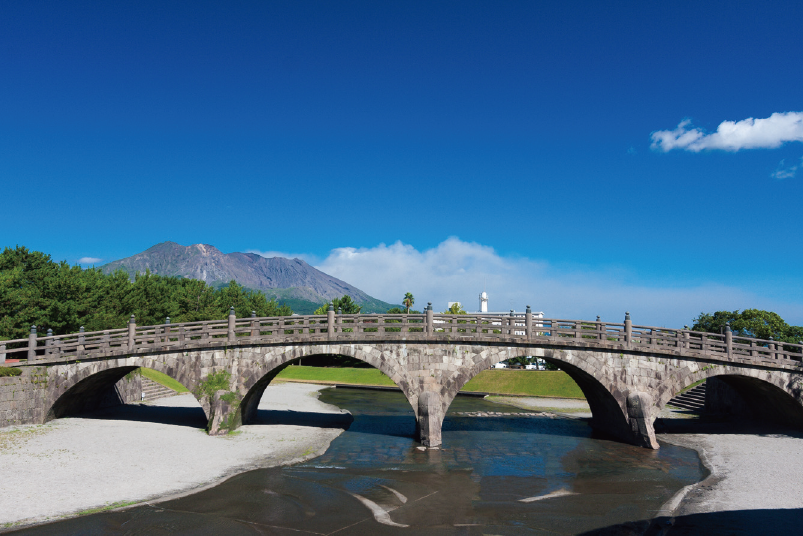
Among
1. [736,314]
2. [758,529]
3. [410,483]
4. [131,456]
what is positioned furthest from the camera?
[736,314]

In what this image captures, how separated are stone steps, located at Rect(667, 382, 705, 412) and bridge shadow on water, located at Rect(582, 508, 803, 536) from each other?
27.0 meters

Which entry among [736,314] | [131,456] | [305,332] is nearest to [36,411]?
[131,456]

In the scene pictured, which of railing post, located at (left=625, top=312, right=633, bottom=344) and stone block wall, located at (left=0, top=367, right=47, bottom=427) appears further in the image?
railing post, located at (left=625, top=312, right=633, bottom=344)

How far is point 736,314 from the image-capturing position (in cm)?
6575

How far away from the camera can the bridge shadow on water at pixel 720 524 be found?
1566cm

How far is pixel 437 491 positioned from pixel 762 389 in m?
25.2

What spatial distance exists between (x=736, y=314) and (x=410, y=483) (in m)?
63.7

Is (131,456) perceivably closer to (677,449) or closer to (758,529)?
(758,529)

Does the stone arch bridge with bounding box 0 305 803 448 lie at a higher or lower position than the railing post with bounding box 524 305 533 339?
lower

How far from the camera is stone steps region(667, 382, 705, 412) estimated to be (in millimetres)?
41844

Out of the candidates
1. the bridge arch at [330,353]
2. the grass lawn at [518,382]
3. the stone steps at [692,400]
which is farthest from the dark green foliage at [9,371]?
the stone steps at [692,400]

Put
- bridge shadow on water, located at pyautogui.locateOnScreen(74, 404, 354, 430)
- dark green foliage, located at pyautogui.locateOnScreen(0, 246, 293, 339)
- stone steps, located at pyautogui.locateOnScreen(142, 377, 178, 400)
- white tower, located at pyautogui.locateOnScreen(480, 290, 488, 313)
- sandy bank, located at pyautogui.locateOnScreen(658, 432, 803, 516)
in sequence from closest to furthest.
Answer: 1. sandy bank, located at pyautogui.locateOnScreen(658, 432, 803, 516)
2. bridge shadow on water, located at pyautogui.locateOnScreen(74, 404, 354, 430)
3. dark green foliage, located at pyautogui.locateOnScreen(0, 246, 293, 339)
4. stone steps, located at pyautogui.locateOnScreen(142, 377, 178, 400)
5. white tower, located at pyautogui.locateOnScreen(480, 290, 488, 313)

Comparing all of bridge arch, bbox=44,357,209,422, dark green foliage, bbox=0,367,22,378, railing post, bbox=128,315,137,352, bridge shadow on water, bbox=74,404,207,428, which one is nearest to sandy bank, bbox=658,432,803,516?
bridge arch, bbox=44,357,209,422

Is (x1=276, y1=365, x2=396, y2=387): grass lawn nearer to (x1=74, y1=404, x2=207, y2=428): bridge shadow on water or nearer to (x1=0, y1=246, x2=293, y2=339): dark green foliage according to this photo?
(x1=0, y1=246, x2=293, y2=339): dark green foliage
